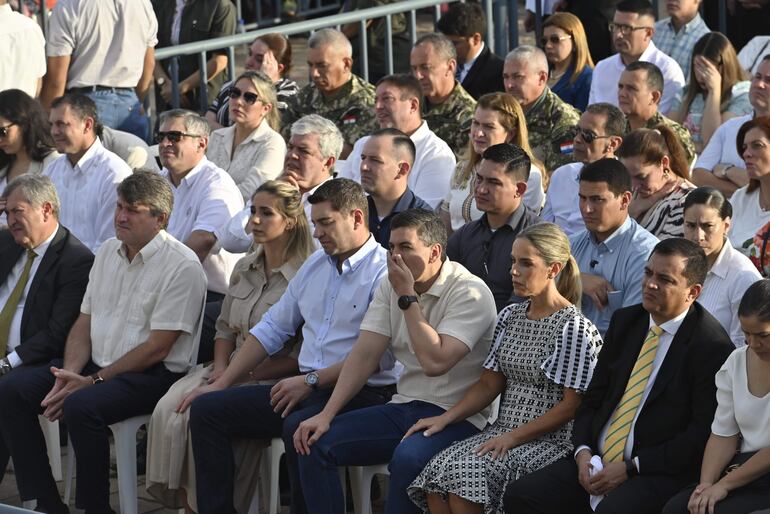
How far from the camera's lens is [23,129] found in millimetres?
8656

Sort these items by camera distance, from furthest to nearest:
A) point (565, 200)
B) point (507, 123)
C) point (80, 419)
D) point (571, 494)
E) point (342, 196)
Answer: point (507, 123) → point (565, 200) → point (80, 419) → point (342, 196) → point (571, 494)

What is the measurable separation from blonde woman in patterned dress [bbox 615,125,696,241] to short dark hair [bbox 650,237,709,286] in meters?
1.37

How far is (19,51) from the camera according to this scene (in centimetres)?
937

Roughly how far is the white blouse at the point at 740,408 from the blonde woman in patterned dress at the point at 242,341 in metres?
2.29

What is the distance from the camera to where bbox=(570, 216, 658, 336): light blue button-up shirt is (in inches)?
252

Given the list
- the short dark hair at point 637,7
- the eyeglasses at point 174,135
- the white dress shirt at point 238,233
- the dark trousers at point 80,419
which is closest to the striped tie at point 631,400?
the dark trousers at point 80,419

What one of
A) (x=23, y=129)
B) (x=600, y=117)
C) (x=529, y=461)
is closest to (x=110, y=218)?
(x=23, y=129)

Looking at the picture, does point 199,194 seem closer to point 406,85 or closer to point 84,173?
point 84,173

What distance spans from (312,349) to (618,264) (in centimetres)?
142

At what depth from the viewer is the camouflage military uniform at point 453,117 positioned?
29.5ft

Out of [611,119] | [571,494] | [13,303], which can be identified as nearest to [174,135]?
[13,303]

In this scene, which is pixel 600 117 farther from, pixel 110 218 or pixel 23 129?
pixel 23 129

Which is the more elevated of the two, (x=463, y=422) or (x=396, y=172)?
(x=396, y=172)

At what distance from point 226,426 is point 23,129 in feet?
9.71
